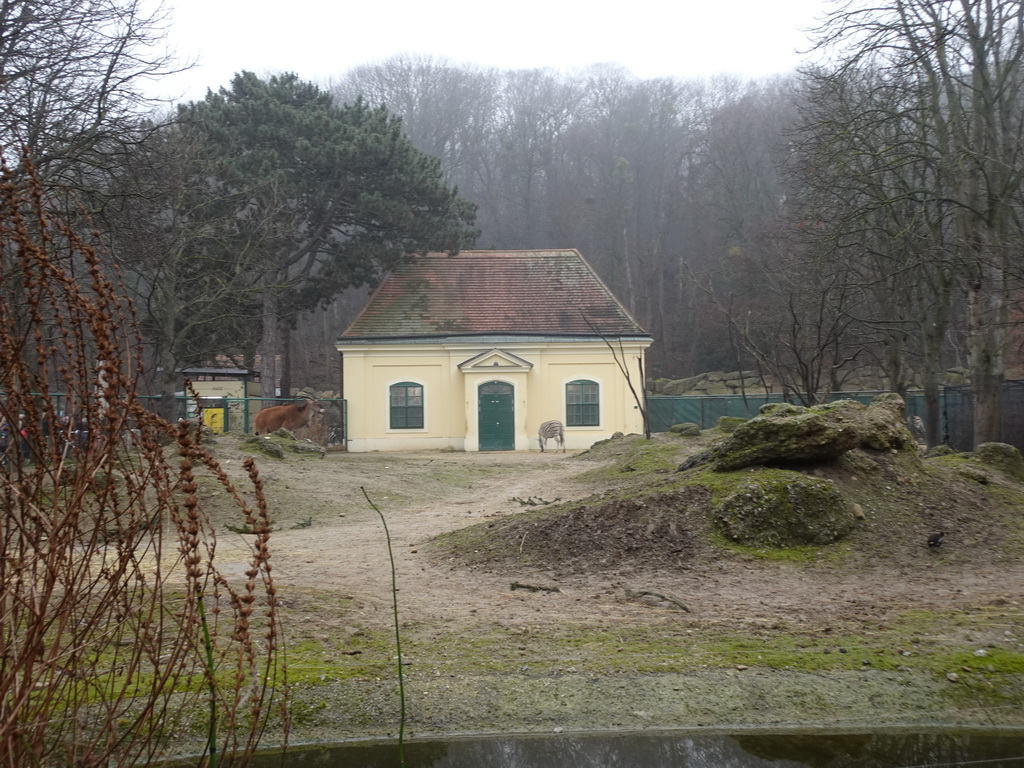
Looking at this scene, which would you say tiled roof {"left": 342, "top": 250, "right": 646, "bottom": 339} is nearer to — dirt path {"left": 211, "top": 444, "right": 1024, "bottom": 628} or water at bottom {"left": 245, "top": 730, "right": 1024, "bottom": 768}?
dirt path {"left": 211, "top": 444, "right": 1024, "bottom": 628}

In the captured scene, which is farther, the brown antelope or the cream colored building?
the cream colored building

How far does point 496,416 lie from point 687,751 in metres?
28.2

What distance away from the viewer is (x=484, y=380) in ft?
108

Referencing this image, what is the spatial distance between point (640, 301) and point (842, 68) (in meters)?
41.1

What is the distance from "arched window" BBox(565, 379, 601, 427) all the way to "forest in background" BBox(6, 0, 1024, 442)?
5.42 meters

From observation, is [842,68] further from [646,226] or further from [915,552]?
[646,226]

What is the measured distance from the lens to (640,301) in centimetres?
5859

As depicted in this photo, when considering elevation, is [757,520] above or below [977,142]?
below

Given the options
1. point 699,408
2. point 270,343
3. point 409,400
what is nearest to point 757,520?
point 409,400

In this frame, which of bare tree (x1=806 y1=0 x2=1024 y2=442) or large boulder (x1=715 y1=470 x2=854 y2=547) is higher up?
bare tree (x1=806 y1=0 x2=1024 y2=442)

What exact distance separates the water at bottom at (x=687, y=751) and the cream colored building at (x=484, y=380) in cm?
2748

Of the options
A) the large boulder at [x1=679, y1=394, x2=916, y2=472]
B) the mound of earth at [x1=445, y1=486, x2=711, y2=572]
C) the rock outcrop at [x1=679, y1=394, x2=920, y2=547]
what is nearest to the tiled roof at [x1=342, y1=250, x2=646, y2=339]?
the rock outcrop at [x1=679, y1=394, x2=920, y2=547]

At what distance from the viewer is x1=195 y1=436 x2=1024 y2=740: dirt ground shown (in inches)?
196

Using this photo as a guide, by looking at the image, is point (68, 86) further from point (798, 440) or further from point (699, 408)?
→ point (699, 408)
